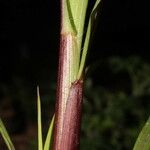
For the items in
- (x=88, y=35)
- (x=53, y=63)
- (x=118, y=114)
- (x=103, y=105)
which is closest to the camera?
(x=88, y=35)

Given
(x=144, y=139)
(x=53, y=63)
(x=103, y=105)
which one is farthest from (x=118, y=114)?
(x=144, y=139)

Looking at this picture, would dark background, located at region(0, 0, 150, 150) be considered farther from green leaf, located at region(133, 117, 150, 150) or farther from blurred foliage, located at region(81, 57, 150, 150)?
green leaf, located at region(133, 117, 150, 150)

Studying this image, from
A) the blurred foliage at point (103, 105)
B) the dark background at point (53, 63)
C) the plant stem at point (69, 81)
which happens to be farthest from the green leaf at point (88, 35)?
the dark background at point (53, 63)

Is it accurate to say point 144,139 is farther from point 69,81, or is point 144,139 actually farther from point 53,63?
point 53,63

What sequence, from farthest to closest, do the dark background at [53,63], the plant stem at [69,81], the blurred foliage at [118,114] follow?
the dark background at [53,63]
the blurred foliage at [118,114]
the plant stem at [69,81]

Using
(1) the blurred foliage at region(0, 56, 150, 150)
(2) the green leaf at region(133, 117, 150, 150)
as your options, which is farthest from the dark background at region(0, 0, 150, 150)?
Result: (2) the green leaf at region(133, 117, 150, 150)

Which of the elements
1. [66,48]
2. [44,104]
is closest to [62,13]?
[66,48]

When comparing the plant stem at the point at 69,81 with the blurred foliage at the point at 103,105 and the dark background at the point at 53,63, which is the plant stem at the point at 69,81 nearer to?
the blurred foliage at the point at 103,105

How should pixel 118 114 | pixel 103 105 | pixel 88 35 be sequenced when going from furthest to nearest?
pixel 103 105 < pixel 118 114 < pixel 88 35

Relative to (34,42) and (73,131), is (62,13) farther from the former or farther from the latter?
(34,42)
